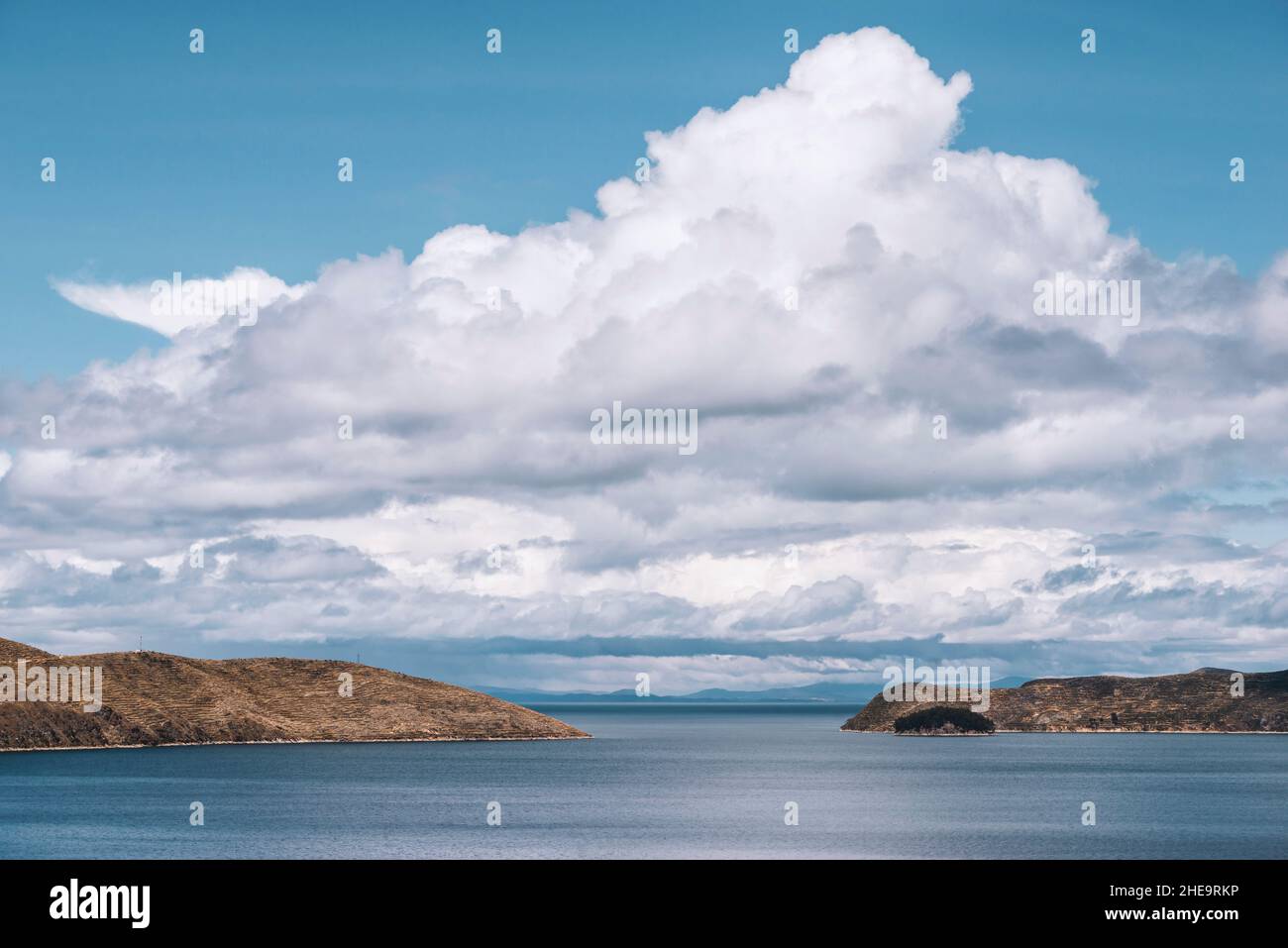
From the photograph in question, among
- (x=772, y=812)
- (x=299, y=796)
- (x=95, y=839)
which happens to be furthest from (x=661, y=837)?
(x=299, y=796)

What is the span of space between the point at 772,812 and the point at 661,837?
32021 millimetres
